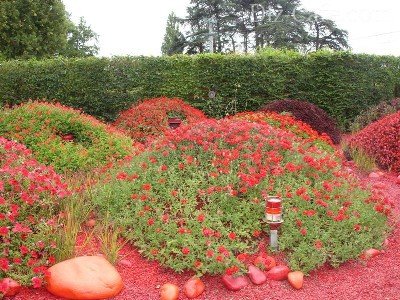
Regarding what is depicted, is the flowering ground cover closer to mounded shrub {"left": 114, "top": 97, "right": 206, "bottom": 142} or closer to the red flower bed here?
A: the red flower bed

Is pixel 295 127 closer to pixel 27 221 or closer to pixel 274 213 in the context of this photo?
pixel 274 213

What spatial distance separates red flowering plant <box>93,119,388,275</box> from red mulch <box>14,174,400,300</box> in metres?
0.11

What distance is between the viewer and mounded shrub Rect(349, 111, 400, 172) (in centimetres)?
741

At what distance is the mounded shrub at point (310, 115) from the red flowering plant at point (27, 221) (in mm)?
6420

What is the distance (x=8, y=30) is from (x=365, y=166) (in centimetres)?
1350

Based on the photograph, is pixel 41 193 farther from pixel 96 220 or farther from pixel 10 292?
pixel 10 292

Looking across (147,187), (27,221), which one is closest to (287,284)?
(147,187)

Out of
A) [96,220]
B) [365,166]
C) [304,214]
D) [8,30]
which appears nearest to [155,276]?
[96,220]

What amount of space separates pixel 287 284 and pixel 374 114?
960cm

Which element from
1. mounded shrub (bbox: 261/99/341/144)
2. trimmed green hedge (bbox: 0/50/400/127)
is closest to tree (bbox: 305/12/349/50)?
trimmed green hedge (bbox: 0/50/400/127)

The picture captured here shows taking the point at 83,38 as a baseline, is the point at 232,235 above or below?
below

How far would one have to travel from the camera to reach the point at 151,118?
9477mm

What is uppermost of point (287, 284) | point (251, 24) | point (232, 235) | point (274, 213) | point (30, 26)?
point (251, 24)

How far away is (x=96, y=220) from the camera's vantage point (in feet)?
13.7
